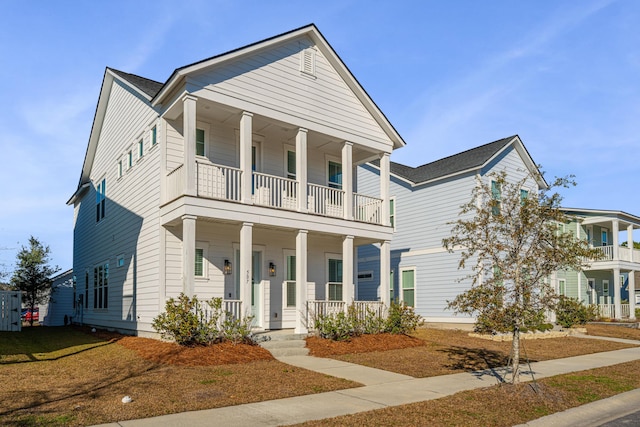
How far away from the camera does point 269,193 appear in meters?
15.9

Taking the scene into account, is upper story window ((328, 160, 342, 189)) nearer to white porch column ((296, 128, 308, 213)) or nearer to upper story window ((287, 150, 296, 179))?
upper story window ((287, 150, 296, 179))

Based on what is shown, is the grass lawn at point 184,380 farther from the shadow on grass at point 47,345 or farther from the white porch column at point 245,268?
the white porch column at point 245,268

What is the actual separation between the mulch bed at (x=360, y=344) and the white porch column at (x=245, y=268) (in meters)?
2.16

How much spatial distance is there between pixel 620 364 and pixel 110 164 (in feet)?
62.2

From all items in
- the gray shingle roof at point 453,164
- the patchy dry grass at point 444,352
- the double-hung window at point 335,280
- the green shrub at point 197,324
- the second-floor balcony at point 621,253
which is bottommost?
the patchy dry grass at point 444,352

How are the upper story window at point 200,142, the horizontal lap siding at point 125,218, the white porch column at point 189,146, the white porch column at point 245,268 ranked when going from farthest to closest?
the upper story window at point 200,142
the horizontal lap siding at point 125,218
the white porch column at point 245,268
the white porch column at point 189,146

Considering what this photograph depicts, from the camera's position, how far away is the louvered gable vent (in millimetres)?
17297

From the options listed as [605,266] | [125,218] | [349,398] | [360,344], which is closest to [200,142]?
[125,218]

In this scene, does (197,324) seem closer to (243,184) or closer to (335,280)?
(243,184)

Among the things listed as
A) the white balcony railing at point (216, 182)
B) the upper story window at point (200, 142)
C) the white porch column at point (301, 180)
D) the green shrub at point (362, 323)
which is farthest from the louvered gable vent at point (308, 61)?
the green shrub at point (362, 323)

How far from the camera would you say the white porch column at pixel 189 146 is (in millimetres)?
13727

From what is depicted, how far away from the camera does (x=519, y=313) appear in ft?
29.8

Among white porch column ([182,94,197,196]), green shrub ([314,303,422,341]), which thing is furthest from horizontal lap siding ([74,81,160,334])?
green shrub ([314,303,422,341])

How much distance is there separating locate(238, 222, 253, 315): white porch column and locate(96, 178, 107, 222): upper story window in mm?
10077
